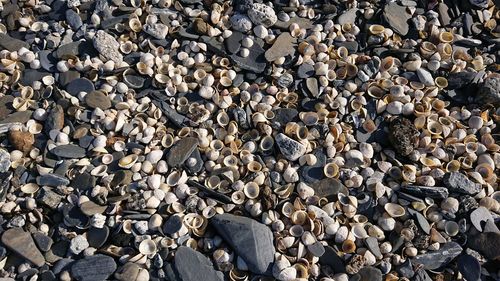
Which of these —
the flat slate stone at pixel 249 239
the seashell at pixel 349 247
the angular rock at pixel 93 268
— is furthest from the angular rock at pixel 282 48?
the angular rock at pixel 93 268

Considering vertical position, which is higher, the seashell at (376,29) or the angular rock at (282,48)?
the seashell at (376,29)

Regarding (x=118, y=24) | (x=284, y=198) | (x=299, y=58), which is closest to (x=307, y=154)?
(x=284, y=198)

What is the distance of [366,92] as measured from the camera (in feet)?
7.75

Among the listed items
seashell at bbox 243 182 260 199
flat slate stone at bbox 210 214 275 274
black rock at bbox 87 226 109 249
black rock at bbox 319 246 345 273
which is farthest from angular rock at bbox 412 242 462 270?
black rock at bbox 87 226 109 249

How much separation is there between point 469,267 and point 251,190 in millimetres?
917

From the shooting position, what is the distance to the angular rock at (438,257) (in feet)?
6.37

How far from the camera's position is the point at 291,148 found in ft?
7.11

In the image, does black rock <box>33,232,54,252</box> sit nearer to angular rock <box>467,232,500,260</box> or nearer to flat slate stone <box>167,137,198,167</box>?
flat slate stone <box>167,137,198,167</box>

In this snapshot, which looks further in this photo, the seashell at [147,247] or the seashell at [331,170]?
the seashell at [331,170]

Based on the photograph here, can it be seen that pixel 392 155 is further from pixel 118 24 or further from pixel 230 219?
pixel 118 24

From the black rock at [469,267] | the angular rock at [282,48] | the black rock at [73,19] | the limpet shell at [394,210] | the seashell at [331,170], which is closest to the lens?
the black rock at [469,267]

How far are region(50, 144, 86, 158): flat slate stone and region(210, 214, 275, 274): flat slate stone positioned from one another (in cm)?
69

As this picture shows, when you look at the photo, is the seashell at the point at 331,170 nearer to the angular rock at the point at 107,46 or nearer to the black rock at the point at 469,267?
the black rock at the point at 469,267

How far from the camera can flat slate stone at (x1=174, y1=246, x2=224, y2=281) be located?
6.26ft
